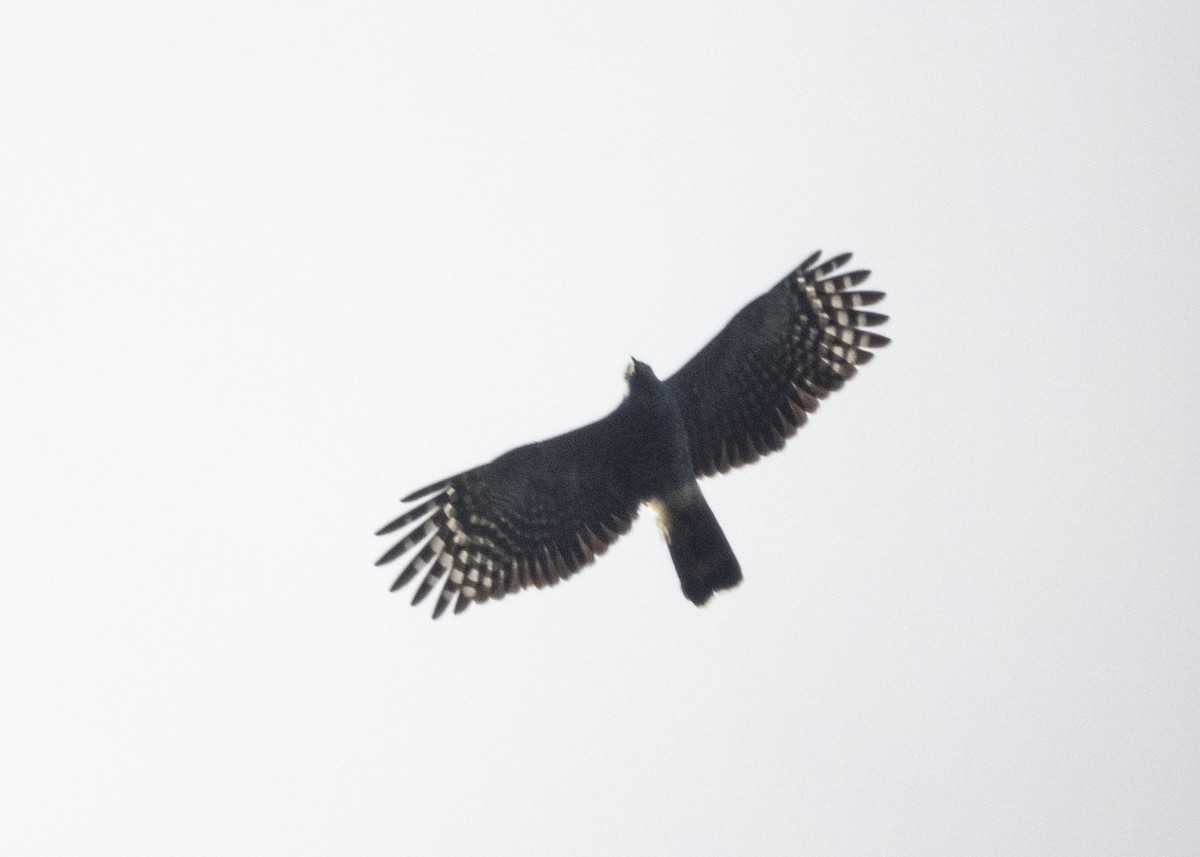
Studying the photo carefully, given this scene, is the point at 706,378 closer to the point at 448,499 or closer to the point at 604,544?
the point at 604,544

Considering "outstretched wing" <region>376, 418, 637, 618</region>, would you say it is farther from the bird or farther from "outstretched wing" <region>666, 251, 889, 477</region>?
"outstretched wing" <region>666, 251, 889, 477</region>

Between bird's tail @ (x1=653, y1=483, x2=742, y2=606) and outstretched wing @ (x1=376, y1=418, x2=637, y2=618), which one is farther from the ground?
outstretched wing @ (x1=376, y1=418, x2=637, y2=618)

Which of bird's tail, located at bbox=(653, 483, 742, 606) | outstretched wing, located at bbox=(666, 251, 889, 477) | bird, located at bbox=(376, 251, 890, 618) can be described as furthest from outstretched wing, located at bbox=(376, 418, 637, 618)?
outstretched wing, located at bbox=(666, 251, 889, 477)

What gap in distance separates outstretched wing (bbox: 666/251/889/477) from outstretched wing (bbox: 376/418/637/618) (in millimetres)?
783

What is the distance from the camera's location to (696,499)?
7480 mm

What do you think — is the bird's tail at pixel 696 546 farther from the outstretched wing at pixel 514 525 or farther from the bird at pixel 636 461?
the outstretched wing at pixel 514 525

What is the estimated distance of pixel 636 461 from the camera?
7.55 meters

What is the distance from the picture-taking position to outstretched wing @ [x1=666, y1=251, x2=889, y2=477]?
25.6 feet

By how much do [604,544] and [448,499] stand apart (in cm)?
118

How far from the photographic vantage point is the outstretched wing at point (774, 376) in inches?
308

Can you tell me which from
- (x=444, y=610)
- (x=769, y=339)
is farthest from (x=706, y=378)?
(x=444, y=610)

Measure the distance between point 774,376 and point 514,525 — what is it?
220 centimetres

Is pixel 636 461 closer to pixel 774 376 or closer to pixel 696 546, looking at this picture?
pixel 696 546

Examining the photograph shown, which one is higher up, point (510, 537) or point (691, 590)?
point (510, 537)
